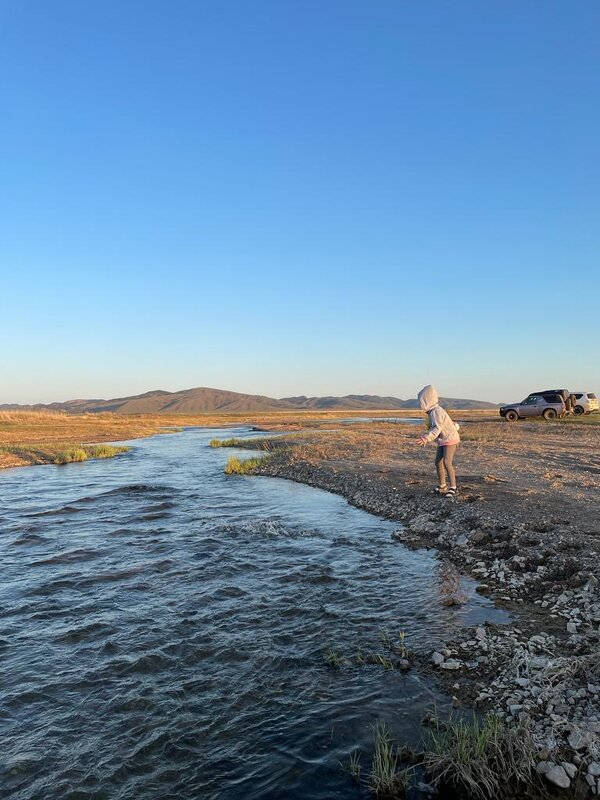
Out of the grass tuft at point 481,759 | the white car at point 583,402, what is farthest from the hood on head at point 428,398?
the white car at point 583,402

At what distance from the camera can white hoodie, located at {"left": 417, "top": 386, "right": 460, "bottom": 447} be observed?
49.2 feet

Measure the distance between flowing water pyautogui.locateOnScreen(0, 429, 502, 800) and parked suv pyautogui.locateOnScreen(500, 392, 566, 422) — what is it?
3566 centimetres

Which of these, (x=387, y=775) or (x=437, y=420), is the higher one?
(x=437, y=420)

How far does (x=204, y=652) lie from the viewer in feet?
24.2

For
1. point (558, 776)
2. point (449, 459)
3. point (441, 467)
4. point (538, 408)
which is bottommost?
point (558, 776)

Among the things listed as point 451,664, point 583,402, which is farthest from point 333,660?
point 583,402

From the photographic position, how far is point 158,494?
21.0m

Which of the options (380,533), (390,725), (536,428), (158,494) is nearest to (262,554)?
(380,533)

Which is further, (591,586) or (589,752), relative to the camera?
(591,586)

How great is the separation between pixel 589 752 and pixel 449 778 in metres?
1.29

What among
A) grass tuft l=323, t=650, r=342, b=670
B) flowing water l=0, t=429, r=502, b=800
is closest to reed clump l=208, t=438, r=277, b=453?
flowing water l=0, t=429, r=502, b=800

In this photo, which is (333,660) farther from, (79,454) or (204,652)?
(79,454)

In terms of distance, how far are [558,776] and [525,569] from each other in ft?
19.3

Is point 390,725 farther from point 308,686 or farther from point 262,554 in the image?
point 262,554
